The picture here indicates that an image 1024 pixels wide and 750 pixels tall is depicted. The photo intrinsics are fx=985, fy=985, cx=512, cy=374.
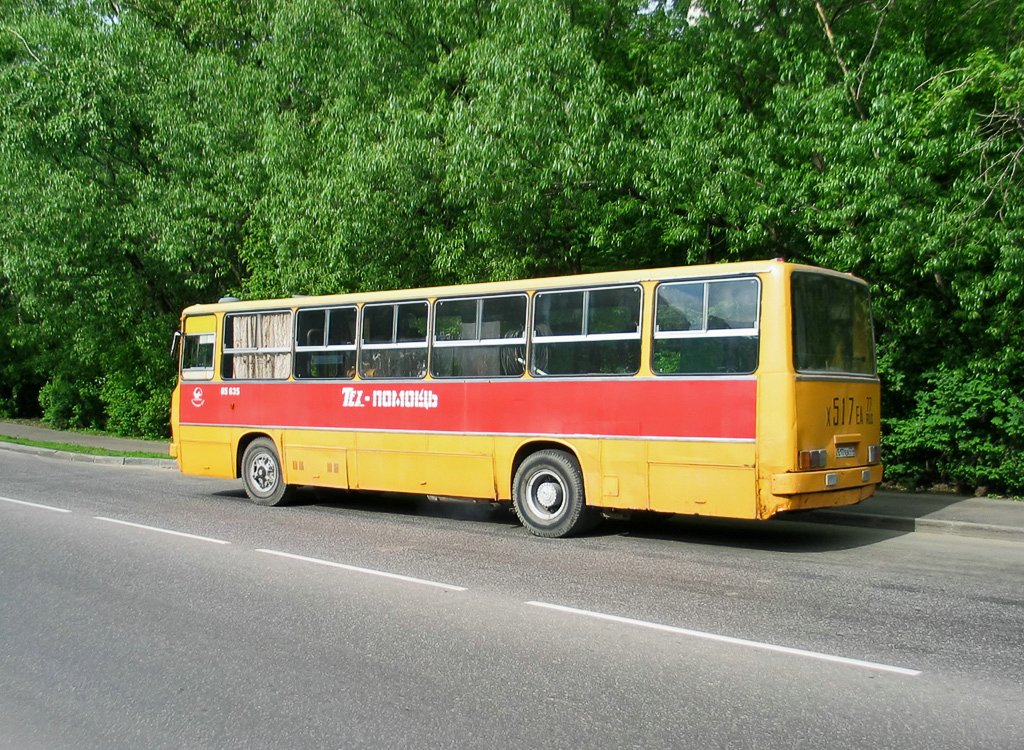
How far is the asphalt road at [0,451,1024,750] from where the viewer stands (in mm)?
4996

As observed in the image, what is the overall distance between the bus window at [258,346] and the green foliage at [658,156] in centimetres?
225

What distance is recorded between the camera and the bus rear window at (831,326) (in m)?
9.81

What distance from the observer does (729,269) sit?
9953mm

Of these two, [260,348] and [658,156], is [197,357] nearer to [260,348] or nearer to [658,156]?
[260,348]

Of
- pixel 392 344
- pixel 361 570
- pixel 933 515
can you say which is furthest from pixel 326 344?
pixel 933 515

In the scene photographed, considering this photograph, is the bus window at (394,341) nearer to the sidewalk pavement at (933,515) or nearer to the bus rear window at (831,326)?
the bus rear window at (831,326)

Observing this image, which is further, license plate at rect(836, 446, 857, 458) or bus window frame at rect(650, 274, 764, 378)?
license plate at rect(836, 446, 857, 458)

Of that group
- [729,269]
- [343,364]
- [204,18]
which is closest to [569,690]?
[729,269]

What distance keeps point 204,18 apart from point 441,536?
20.0 m

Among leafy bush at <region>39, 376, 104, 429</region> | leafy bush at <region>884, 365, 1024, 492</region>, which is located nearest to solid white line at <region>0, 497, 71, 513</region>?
leafy bush at <region>884, 365, 1024, 492</region>

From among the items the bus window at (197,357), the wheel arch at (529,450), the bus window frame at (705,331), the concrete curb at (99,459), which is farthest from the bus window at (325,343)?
the concrete curb at (99,459)

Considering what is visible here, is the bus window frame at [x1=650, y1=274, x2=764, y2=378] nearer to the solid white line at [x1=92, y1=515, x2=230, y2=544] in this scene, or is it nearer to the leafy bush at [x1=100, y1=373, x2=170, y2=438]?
the solid white line at [x1=92, y1=515, x2=230, y2=544]

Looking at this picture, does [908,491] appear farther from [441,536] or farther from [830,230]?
[441,536]

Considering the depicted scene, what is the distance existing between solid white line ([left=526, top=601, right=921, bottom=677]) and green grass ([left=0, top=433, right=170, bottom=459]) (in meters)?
16.4
